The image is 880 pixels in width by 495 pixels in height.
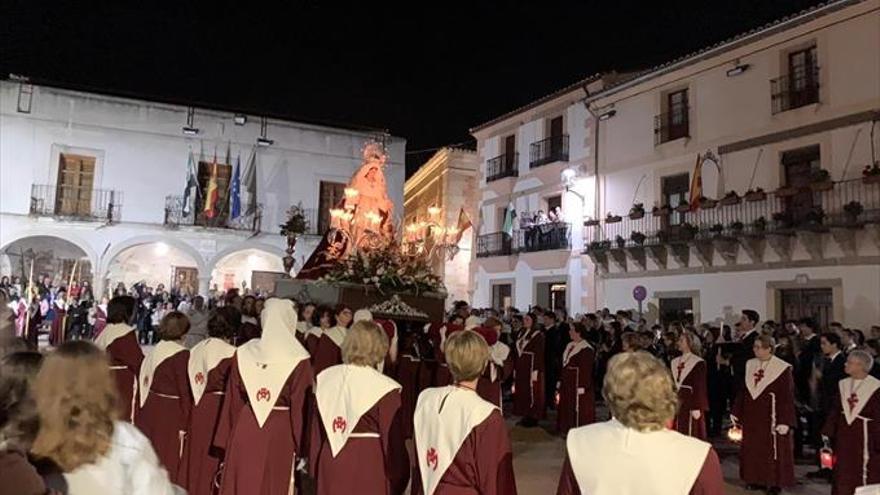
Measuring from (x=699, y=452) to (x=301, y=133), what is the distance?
93.2ft

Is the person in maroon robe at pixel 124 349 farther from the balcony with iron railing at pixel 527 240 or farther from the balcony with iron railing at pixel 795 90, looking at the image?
the balcony with iron railing at pixel 527 240

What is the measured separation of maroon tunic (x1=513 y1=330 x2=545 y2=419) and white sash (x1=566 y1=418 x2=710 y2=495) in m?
8.96

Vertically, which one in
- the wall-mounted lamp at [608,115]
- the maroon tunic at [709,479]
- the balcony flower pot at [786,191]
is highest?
the wall-mounted lamp at [608,115]

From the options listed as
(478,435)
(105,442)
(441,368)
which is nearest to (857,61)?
(441,368)

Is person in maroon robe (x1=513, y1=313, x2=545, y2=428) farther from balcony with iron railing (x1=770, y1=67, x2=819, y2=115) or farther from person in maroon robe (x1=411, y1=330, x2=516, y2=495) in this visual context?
balcony with iron railing (x1=770, y1=67, x2=819, y2=115)

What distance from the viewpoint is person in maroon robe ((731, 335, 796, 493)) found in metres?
7.63

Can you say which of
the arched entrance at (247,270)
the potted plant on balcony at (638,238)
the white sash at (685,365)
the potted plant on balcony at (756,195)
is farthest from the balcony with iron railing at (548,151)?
the white sash at (685,365)

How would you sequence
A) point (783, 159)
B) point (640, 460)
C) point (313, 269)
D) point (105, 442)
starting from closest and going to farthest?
point (105, 442)
point (640, 460)
point (313, 269)
point (783, 159)

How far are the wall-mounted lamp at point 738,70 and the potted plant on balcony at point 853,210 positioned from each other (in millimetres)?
5561

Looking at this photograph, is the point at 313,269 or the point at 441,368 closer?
the point at 441,368

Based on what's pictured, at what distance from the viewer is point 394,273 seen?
11.6 m

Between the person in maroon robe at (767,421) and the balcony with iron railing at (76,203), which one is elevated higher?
the balcony with iron railing at (76,203)

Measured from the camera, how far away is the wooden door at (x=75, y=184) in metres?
25.8

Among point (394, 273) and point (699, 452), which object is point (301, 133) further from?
point (699, 452)
